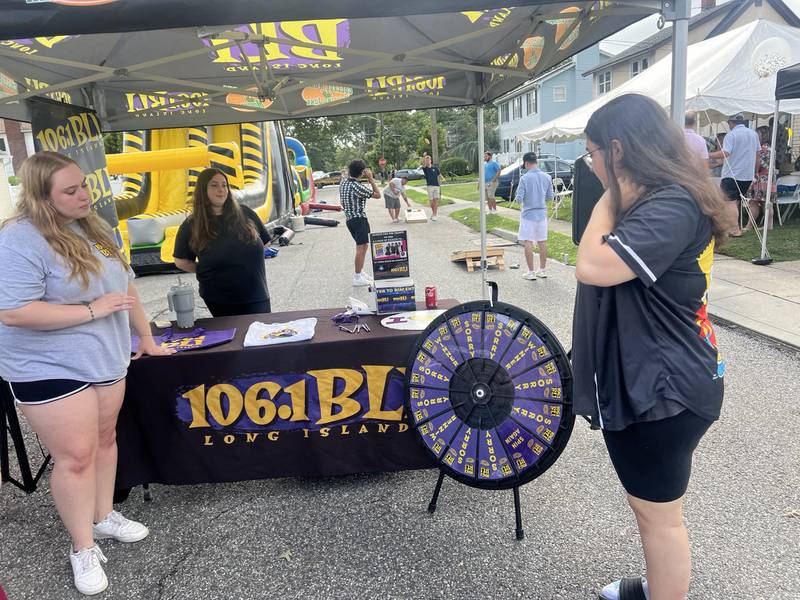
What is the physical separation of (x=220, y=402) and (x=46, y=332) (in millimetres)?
925

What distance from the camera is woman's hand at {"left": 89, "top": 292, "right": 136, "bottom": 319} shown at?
7.77 ft

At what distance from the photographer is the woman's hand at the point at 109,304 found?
237 centimetres

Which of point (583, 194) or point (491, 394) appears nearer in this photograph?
point (583, 194)

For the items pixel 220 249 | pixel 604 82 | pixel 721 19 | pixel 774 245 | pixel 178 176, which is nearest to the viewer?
pixel 220 249

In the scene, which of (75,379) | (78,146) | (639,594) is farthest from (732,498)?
(78,146)

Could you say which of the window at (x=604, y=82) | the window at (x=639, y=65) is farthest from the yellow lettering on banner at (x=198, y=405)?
the window at (x=604, y=82)

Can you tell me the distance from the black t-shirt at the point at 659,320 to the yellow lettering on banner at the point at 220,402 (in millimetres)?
1909

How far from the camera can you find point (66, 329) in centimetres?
233

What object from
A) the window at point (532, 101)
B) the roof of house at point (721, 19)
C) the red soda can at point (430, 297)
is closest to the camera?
the red soda can at point (430, 297)

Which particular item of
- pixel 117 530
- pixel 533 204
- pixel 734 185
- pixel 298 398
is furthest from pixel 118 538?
pixel 734 185

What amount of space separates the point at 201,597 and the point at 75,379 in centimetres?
108

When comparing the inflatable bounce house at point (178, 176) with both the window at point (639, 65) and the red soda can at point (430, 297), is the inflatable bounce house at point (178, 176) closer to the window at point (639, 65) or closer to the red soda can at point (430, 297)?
the red soda can at point (430, 297)

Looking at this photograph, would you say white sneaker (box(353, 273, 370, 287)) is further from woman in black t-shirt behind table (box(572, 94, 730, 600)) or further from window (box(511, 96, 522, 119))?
window (box(511, 96, 522, 119))

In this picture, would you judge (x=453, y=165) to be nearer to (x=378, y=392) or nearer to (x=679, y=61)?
(x=679, y=61)
